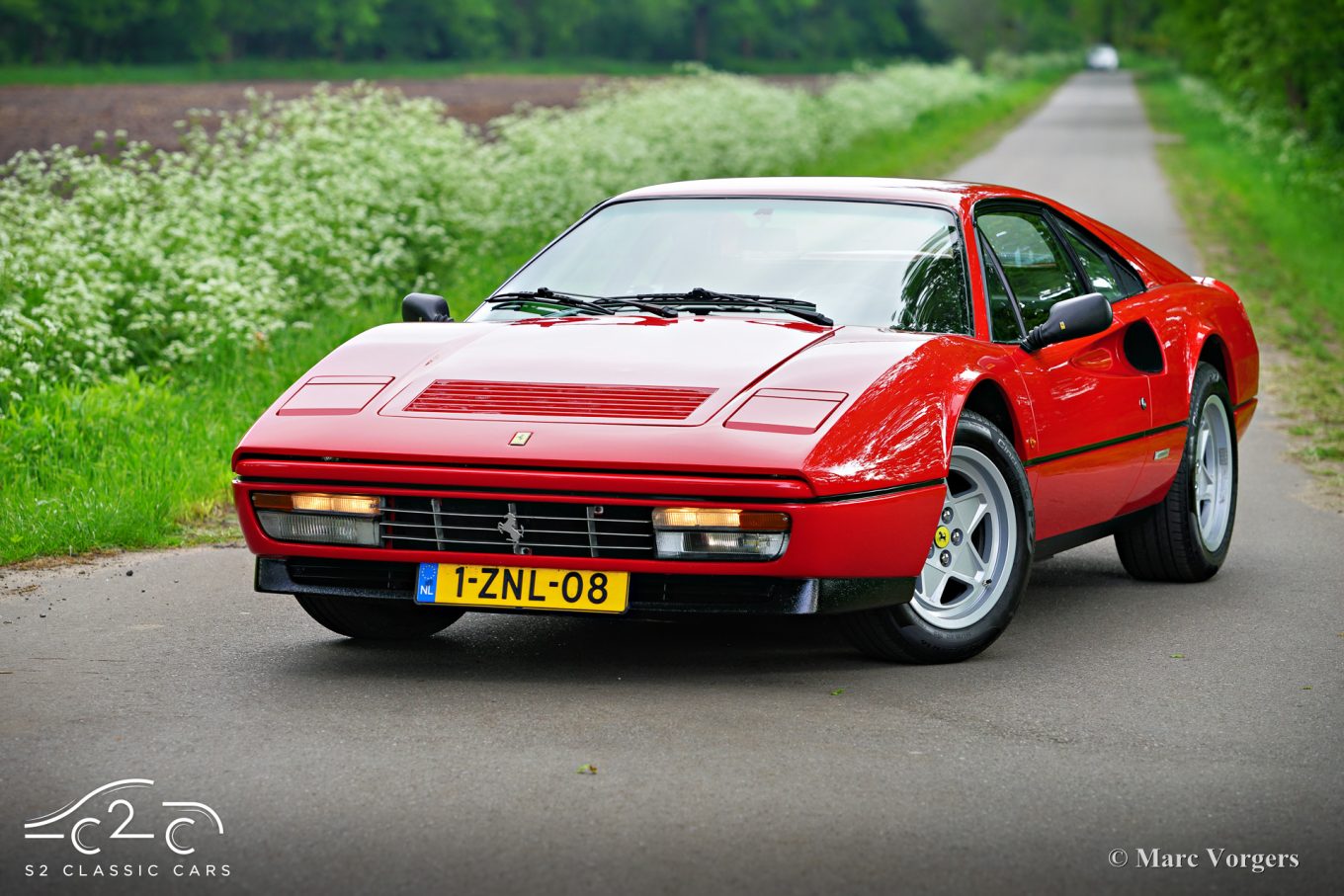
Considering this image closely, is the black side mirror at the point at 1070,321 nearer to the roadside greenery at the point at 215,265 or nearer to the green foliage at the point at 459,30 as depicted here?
the roadside greenery at the point at 215,265

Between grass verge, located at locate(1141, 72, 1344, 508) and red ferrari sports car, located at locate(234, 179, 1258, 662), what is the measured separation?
3166 mm

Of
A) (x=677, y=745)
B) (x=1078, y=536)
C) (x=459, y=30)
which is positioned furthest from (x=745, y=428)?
(x=459, y=30)

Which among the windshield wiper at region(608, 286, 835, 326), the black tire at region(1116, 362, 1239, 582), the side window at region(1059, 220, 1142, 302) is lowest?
the black tire at region(1116, 362, 1239, 582)

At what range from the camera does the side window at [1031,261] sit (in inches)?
248

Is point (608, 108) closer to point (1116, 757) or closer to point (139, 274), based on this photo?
point (139, 274)

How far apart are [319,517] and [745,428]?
1203mm

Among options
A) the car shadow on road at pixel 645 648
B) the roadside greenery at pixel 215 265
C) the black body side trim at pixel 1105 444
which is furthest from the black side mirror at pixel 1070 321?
the roadside greenery at pixel 215 265

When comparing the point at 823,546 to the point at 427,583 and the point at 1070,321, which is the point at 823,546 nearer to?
the point at 427,583

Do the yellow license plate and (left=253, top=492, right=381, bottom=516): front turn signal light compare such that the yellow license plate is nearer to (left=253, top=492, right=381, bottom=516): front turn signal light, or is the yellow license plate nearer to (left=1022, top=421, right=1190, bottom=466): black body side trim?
(left=253, top=492, right=381, bottom=516): front turn signal light

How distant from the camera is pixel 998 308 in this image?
19.9 ft

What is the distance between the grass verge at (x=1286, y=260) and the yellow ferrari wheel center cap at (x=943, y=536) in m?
3.81

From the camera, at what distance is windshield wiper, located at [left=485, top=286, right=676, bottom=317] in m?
5.93

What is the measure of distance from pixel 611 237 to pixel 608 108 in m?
19.5

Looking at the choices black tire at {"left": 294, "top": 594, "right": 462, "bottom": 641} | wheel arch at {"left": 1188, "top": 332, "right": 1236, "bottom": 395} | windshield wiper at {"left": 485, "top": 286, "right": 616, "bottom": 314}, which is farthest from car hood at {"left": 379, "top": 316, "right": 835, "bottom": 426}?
wheel arch at {"left": 1188, "top": 332, "right": 1236, "bottom": 395}
